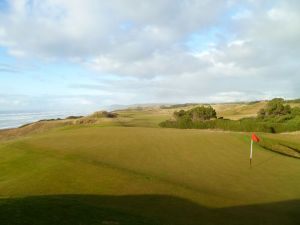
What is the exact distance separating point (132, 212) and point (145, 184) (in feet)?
14.7

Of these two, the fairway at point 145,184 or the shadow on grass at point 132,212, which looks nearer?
the shadow on grass at point 132,212

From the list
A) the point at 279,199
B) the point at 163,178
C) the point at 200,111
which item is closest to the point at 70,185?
the point at 163,178

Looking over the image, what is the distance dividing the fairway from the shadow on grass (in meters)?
0.03

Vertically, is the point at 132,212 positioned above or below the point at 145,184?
below

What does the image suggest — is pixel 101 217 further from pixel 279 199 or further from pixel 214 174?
pixel 214 174

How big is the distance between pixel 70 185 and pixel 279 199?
1114cm

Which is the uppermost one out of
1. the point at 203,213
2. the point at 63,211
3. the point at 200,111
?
the point at 200,111

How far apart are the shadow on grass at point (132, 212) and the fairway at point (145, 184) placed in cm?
3

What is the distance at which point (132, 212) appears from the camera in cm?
1201

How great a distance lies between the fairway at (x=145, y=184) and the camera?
11.5 metres

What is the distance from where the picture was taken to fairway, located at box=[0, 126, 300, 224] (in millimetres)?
11492

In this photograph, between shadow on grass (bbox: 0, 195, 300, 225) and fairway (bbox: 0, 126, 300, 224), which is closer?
shadow on grass (bbox: 0, 195, 300, 225)

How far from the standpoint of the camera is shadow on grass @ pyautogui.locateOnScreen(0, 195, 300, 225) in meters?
9.55

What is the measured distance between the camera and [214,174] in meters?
19.7
